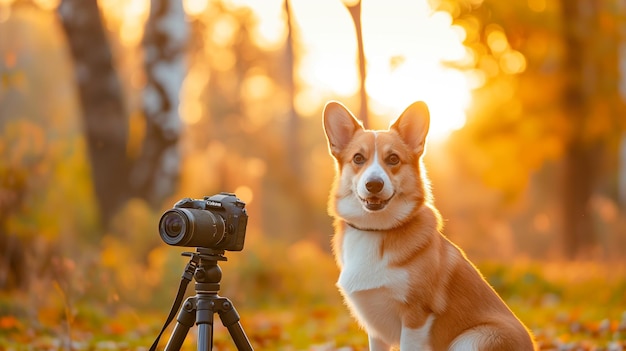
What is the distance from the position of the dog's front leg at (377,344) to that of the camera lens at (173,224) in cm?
125

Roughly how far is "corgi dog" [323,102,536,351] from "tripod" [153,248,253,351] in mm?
619

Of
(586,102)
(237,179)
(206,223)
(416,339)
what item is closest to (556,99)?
(586,102)

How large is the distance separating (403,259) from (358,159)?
57cm

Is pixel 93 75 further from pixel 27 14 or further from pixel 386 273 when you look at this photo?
pixel 27 14

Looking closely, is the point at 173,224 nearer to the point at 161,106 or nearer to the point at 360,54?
the point at 360,54

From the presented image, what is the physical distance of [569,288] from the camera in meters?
9.94

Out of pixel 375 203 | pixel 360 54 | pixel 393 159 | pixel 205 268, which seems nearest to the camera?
pixel 205 268

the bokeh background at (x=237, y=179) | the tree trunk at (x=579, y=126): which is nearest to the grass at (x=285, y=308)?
the bokeh background at (x=237, y=179)

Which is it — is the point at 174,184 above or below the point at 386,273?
above

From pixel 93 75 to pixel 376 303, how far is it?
7100 mm

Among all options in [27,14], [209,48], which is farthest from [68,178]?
[209,48]

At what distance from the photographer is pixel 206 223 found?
138 inches

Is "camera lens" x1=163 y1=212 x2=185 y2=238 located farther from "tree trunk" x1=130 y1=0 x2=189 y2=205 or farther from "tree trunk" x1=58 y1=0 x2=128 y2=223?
"tree trunk" x1=58 y1=0 x2=128 y2=223

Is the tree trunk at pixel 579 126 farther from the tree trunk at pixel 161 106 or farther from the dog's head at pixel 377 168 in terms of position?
the dog's head at pixel 377 168
